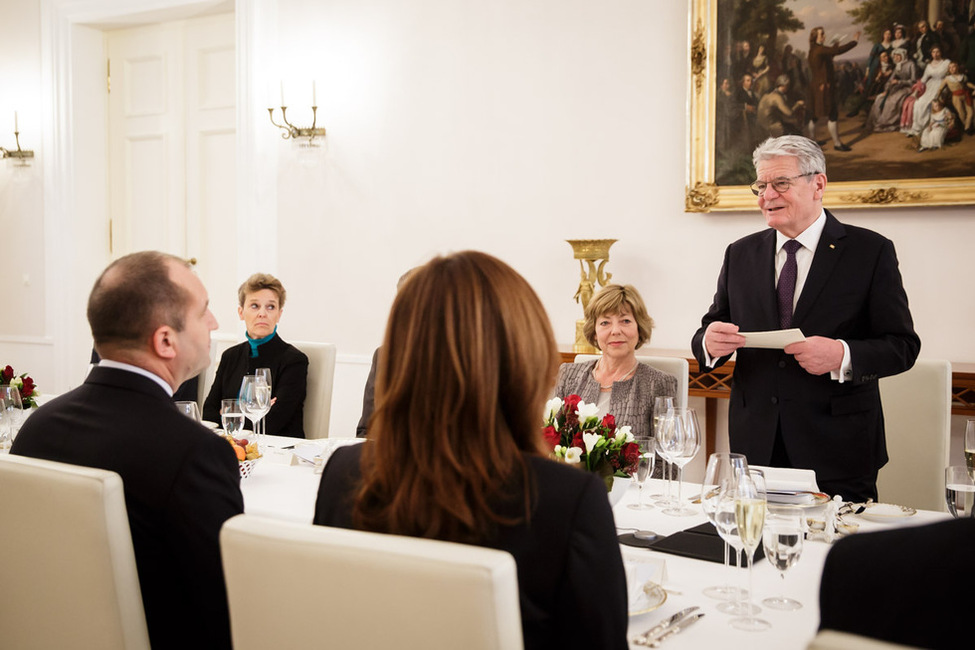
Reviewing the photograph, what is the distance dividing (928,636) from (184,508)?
123 centimetres

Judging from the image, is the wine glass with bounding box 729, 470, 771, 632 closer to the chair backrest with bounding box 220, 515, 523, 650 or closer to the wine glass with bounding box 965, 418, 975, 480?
the chair backrest with bounding box 220, 515, 523, 650


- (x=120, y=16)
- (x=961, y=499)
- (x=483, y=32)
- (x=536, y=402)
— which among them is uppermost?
(x=120, y=16)

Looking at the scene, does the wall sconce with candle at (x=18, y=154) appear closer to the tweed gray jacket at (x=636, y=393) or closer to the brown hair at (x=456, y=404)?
the tweed gray jacket at (x=636, y=393)

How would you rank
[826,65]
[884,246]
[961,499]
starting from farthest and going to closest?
1. [826,65]
2. [884,246]
3. [961,499]

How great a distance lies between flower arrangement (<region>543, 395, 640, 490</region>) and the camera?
206cm

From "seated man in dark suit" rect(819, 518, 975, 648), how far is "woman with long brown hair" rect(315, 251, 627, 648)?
32 cm

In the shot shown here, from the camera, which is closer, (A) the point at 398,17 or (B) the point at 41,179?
(A) the point at 398,17

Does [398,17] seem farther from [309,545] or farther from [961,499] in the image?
[309,545]

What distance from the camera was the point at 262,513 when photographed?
237 cm

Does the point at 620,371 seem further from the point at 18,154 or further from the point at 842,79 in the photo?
the point at 18,154

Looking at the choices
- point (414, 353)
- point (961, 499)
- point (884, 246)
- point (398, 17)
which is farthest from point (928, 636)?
point (398, 17)

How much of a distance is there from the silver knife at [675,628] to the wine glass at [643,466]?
514 millimetres

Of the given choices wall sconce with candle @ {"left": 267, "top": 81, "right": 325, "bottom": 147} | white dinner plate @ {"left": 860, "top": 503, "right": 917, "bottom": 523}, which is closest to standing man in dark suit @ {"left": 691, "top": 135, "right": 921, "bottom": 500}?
white dinner plate @ {"left": 860, "top": 503, "right": 917, "bottom": 523}

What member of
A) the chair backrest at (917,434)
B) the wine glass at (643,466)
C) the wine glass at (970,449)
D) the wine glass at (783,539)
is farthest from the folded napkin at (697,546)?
the chair backrest at (917,434)
